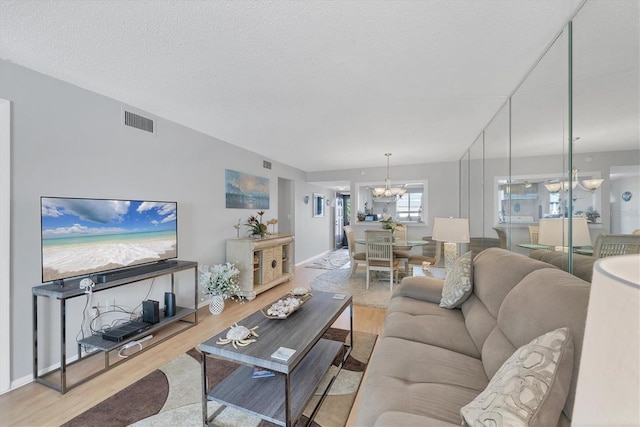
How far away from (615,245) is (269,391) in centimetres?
204

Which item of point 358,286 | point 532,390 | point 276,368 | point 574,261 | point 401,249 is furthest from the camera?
point 401,249

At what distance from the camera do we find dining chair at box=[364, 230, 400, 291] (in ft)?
13.6

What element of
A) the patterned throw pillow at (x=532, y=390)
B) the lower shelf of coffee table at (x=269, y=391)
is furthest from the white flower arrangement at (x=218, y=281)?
the patterned throw pillow at (x=532, y=390)

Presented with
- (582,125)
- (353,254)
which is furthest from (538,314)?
(353,254)

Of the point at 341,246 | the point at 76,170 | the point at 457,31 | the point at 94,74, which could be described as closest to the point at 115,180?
the point at 76,170

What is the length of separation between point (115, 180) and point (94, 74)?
973 mm

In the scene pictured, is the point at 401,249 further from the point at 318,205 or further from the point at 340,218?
the point at 340,218

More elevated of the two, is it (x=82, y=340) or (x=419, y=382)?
(x=419, y=382)

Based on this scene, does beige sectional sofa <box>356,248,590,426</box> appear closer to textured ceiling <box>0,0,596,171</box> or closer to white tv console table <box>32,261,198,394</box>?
textured ceiling <box>0,0,596,171</box>

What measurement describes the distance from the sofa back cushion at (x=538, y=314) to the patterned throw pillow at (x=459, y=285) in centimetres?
59

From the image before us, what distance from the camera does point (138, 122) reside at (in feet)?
9.21

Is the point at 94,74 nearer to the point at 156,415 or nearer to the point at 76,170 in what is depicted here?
the point at 76,170

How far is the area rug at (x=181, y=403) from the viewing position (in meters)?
1.61

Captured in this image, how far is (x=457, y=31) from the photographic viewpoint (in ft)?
5.37
